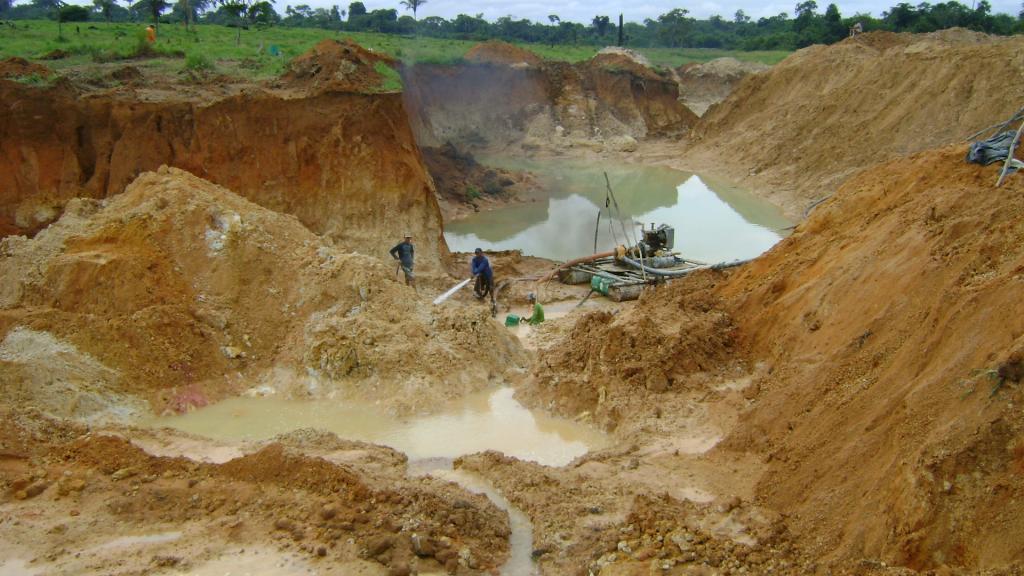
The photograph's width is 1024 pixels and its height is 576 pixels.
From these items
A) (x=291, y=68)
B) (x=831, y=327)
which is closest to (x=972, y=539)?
(x=831, y=327)

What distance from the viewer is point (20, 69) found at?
16047mm

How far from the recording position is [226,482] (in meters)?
7.62

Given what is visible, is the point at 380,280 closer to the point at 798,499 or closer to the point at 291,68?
the point at 798,499

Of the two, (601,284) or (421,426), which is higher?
(601,284)

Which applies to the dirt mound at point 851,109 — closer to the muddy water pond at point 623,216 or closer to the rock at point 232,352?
the muddy water pond at point 623,216

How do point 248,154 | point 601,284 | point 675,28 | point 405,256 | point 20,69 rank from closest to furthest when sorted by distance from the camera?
point 405,256 → point 601,284 → point 20,69 → point 248,154 → point 675,28

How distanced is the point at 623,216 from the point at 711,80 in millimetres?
27161

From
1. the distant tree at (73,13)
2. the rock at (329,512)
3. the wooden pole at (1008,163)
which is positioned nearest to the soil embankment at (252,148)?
the rock at (329,512)

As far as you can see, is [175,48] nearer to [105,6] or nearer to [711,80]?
[105,6]

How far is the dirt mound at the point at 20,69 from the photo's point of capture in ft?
51.9

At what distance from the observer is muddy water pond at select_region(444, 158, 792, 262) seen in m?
21.1

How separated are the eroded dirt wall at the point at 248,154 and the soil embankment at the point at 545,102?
14.8 m

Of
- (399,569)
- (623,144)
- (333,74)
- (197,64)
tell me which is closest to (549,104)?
(623,144)

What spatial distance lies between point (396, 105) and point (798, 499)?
1352 centimetres
